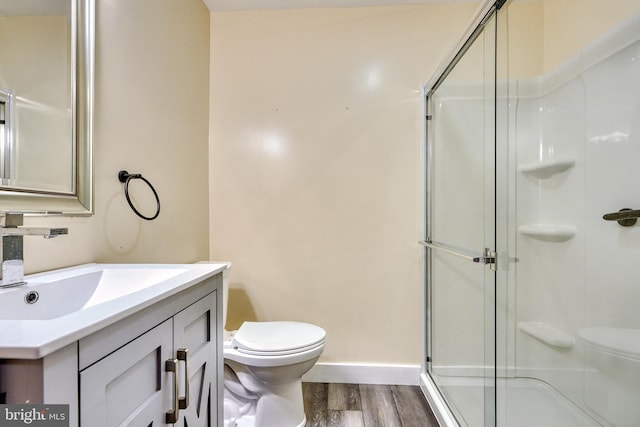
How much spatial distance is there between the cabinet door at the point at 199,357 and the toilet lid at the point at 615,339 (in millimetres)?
1463

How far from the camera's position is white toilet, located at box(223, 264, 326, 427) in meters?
1.38

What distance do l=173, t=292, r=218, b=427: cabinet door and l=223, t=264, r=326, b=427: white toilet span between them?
17.2 inches

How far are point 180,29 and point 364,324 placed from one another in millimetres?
2025

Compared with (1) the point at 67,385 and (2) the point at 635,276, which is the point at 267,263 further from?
(2) the point at 635,276

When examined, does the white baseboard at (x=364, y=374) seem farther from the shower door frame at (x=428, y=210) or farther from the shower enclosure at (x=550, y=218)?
the shower enclosure at (x=550, y=218)

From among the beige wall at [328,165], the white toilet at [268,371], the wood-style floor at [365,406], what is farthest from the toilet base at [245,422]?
the beige wall at [328,165]

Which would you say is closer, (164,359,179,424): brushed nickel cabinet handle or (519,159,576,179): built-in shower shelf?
(164,359,179,424): brushed nickel cabinet handle

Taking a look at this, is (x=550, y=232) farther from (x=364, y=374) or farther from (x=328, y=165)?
(x=364, y=374)

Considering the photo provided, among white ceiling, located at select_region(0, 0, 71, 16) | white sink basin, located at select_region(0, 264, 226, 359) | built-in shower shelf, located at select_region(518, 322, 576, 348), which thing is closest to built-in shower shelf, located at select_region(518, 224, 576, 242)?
built-in shower shelf, located at select_region(518, 322, 576, 348)

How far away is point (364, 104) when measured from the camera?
1951 mm

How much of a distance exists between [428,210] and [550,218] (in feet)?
2.09

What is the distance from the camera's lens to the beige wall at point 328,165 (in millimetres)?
1940

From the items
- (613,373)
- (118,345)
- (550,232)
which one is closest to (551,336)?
(613,373)
